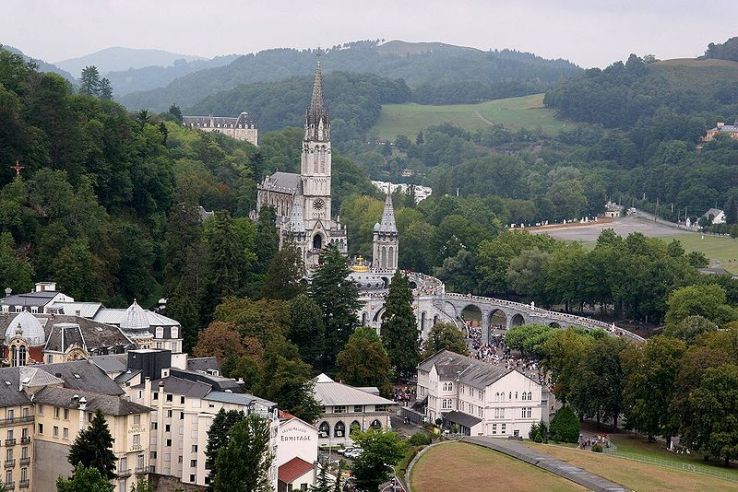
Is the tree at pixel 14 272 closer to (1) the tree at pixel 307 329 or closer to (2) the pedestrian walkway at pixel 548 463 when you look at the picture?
(1) the tree at pixel 307 329

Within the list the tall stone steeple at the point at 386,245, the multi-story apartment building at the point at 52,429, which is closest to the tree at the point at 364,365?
the multi-story apartment building at the point at 52,429

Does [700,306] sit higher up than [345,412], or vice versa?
[700,306]

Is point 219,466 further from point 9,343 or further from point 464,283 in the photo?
point 464,283

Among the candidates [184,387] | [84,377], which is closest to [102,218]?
[84,377]

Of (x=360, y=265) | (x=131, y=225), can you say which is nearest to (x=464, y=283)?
(x=360, y=265)

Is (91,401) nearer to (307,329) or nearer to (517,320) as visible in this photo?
(307,329)

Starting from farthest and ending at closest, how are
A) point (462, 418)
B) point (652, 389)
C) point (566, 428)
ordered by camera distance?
point (462, 418) < point (652, 389) < point (566, 428)

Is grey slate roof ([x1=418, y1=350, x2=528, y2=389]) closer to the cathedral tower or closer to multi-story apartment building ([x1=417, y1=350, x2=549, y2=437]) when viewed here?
multi-story apartment building ([x1=417, y1=350, x2=549, y2=437])
